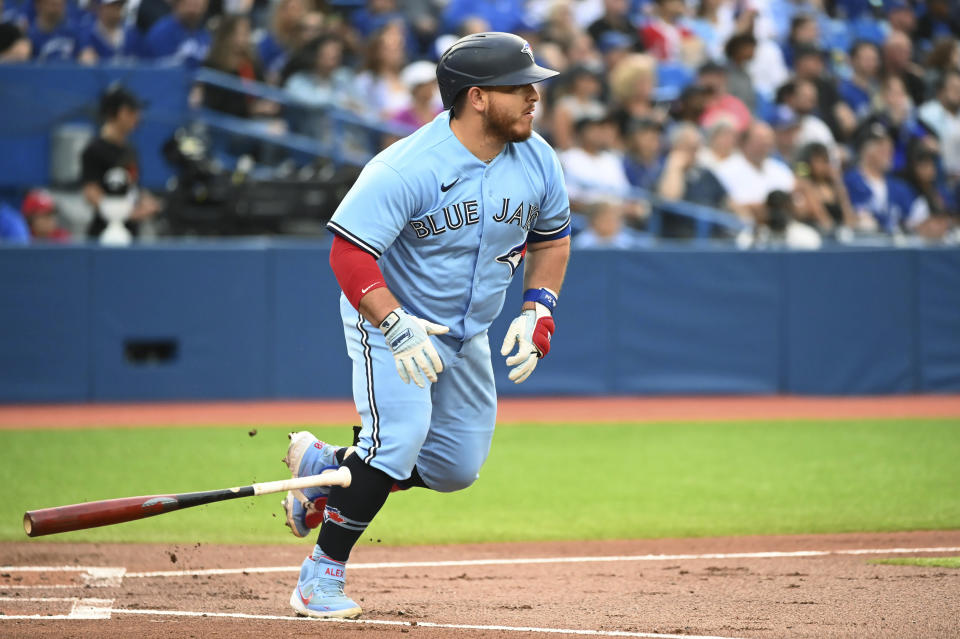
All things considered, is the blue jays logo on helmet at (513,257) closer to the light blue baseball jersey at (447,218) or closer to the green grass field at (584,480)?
the light blue baseball jersey at (447,218)

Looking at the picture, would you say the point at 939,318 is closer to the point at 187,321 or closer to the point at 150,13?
the point at 187,321

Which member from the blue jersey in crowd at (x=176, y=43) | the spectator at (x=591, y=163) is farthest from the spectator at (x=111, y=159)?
the spectator at (x=591, y=163)

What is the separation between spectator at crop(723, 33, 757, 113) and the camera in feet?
49.8

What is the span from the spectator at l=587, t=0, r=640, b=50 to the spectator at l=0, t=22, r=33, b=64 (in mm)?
6469

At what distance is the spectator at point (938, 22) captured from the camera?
18.3m

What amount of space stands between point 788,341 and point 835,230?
4.39 feet

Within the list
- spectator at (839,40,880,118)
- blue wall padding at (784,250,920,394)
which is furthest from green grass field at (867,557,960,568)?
spectator at (839,40,880,118)

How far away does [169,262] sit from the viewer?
12.1m

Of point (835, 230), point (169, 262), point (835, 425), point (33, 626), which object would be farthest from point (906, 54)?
point (33, 626)

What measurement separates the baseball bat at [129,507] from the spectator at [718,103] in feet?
33.0

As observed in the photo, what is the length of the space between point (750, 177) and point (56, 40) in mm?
7451

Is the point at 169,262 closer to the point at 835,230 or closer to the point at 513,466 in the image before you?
the point at 513,466

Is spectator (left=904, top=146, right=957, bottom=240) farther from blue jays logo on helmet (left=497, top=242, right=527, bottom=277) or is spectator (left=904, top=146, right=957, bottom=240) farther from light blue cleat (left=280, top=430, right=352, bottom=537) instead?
light blue cleat (left=280, top=430, right=352, bottom=537)

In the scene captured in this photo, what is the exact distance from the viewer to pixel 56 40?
13773 millimetres
